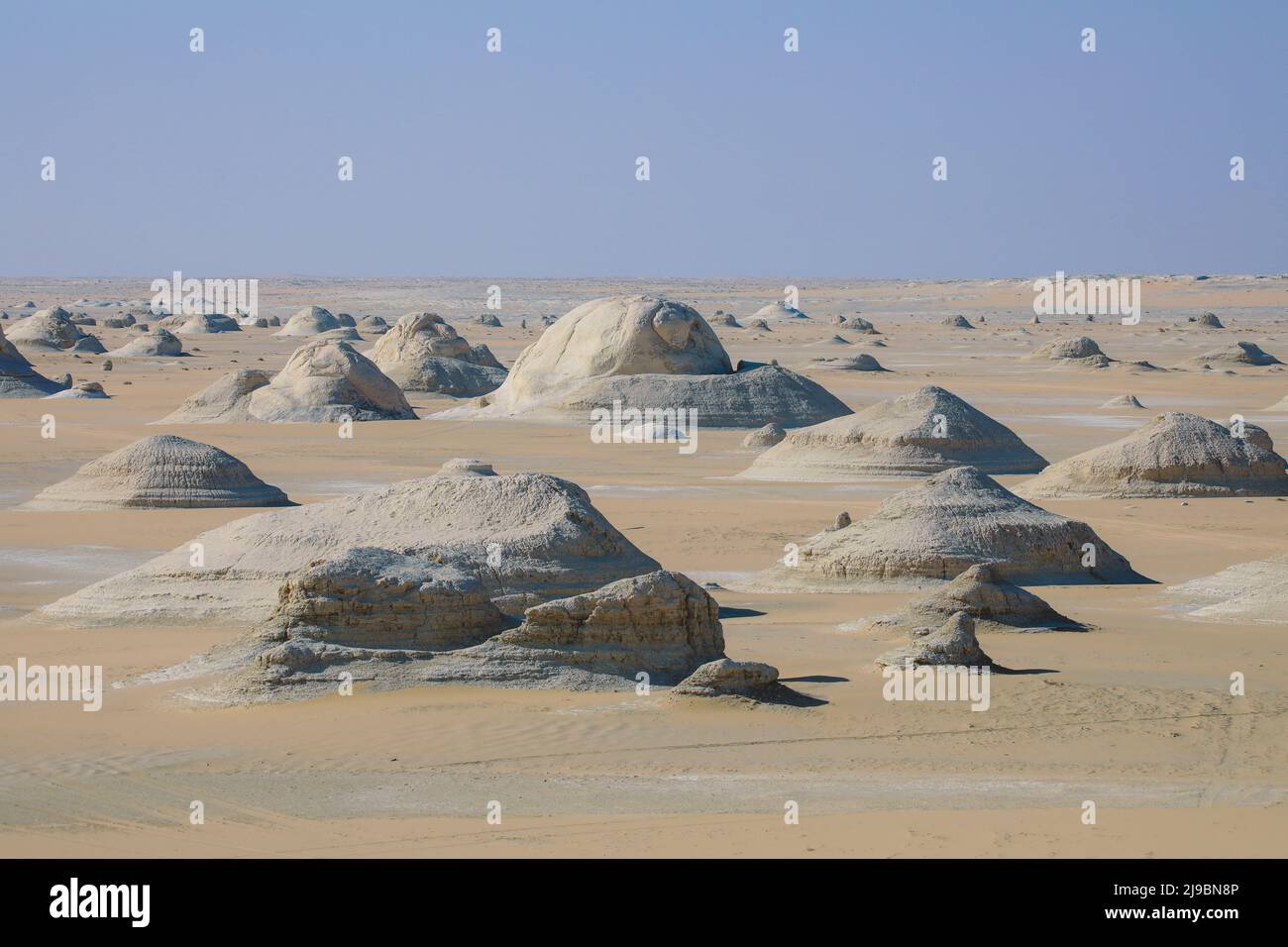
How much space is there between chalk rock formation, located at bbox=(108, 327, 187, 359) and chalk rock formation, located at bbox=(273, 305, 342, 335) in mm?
12051

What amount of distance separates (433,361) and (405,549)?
87.6ft

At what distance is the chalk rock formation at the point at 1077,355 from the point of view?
49.3 metres

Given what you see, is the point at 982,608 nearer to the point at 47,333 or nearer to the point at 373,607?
the point at 373,607

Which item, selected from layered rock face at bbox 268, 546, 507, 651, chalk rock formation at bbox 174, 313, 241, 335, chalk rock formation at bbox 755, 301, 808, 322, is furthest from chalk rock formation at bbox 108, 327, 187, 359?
layered rock face at bbox 268, 546, 507, 651

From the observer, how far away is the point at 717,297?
14075 cm

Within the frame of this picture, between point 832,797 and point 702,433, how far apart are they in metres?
21.5

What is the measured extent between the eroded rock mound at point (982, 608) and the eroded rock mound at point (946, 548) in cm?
140

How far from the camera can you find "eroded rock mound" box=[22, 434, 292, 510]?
19.6 m

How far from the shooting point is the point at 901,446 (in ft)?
76.3

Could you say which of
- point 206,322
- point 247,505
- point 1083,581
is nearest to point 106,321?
point 206,322

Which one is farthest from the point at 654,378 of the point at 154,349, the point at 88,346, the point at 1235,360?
the point at 88,346

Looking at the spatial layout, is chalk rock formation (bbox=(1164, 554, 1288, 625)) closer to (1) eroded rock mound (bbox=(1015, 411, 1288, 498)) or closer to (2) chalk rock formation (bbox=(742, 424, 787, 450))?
(1) eroded rock mound (bbox=(1015, 411, 1288, 498))

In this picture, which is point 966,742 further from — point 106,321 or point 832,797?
point 106,321

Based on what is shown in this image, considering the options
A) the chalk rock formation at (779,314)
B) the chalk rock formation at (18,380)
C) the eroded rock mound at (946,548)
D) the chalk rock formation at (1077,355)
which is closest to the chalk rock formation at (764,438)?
the eroded rock mound at (946,548)
